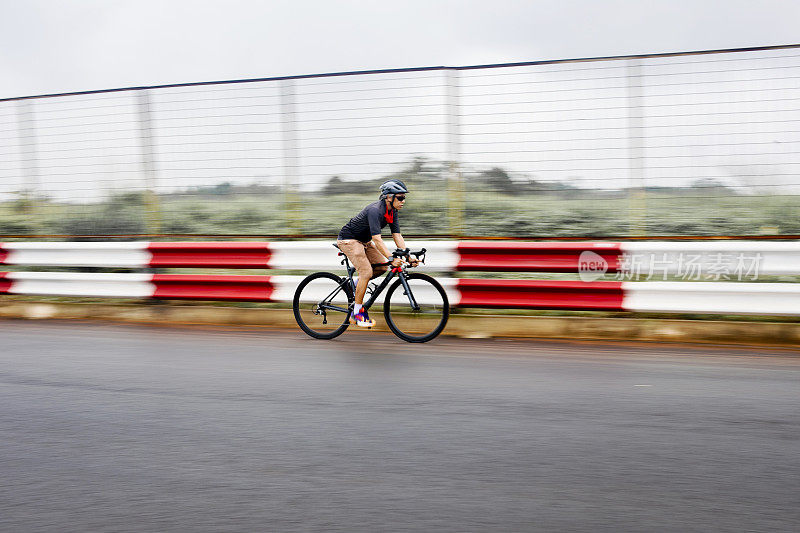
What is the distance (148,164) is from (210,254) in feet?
5.40

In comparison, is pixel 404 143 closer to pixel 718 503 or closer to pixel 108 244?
pixel 108 244

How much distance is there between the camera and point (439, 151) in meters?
9.80

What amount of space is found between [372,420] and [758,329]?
491 centimetres

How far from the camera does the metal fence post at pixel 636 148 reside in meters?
9.07

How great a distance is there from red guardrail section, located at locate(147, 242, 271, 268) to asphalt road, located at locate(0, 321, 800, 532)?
247cm

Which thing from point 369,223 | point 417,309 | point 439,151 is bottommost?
point 417,309

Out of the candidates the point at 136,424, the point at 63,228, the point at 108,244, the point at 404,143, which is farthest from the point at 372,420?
the point at 63,228

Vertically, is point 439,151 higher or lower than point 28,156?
lower

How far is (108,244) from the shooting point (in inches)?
439

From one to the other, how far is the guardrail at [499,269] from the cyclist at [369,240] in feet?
3.08

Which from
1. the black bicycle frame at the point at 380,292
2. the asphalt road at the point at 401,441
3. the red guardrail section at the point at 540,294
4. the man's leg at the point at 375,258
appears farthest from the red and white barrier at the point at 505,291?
the asphalt road at the point at 401,441

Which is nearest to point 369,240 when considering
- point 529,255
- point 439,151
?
point 439,151

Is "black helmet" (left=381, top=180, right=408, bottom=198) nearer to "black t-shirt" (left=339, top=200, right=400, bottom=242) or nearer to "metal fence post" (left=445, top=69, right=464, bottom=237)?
"black t-shirt" (left=339, top=200, right=400, bottom=242)

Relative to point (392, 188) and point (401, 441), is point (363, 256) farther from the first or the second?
point (401, 441)
